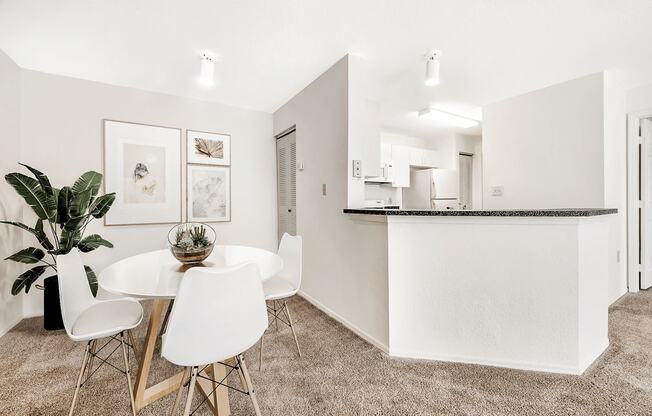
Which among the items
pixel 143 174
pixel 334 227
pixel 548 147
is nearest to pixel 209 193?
pixel 143 174

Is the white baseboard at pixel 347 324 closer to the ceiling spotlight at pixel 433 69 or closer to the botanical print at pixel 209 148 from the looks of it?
the botanical print at pixel 209 148

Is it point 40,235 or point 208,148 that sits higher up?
point 208,148

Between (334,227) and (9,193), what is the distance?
113 inches

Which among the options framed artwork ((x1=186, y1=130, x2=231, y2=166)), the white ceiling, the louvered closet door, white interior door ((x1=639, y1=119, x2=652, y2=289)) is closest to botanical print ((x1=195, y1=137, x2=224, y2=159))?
framed artwork ((x1=186, y1=130, x2=231, y2=166))

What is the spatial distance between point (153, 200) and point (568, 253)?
375cm

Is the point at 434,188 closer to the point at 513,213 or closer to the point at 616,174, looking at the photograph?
the point at 616,174

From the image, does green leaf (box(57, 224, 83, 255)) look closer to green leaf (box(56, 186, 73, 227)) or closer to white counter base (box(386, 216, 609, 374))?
green leaf (box(56, 186, 73, 227))

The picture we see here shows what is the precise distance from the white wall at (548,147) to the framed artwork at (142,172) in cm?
389

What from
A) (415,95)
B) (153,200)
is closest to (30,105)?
(153,200)

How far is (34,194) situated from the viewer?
2.28m

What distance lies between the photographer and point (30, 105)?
267 centimetres

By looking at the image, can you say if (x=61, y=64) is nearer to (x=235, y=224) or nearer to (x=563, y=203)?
(x=235, y=224)

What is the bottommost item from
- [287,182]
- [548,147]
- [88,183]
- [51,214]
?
[51,214]

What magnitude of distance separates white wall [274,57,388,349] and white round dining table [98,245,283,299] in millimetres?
784
